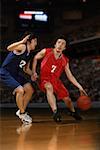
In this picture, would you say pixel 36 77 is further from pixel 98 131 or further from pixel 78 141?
pixel 78 141

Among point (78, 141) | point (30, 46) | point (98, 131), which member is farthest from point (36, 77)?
point (78, 141)

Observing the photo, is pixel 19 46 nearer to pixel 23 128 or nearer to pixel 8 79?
pixel 8 79

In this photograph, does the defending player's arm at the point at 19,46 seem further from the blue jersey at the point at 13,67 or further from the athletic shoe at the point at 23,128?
the athletic shoe at the point at 23,128

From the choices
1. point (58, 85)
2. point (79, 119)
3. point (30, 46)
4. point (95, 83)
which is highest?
point (30, 46)

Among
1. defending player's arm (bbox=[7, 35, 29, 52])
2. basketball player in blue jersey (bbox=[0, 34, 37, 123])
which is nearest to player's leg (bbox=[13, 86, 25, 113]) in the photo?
basketball player in blue jersey (bbox=[0, 34, 37, 123])

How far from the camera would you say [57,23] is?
11.0 metres

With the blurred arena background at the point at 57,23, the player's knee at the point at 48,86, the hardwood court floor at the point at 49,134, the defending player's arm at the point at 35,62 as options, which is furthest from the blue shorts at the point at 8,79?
the blurred arena background at the point at 57,23

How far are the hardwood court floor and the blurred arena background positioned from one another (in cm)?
489

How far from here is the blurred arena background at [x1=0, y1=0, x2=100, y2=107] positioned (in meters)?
10.1

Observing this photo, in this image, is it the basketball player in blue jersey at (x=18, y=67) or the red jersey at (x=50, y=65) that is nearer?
the basketball player in blue jersey at (x=18, y=67)

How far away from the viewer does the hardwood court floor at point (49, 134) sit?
3193mm

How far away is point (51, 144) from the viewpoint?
10.7 feet

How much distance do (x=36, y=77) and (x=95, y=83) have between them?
375cm

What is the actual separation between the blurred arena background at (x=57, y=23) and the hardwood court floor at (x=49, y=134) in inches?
192
